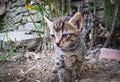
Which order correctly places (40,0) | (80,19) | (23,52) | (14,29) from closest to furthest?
(80,19), (40,0), (23,52), (14,29)

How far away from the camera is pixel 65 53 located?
317 centimetres

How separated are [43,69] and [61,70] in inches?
19.8

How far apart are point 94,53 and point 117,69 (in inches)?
22.7

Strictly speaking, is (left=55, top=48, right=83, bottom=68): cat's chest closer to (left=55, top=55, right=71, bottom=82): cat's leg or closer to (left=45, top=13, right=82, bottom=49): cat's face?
(left=55, top=55, right=71, bottom=82): cat's leg

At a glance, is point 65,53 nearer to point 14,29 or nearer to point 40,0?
point 40,0

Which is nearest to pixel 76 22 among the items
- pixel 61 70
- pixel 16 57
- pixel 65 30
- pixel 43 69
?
pixel 65 30

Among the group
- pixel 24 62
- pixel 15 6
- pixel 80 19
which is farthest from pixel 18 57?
pixel 15 6

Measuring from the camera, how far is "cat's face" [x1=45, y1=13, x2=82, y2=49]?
2939 millimetres

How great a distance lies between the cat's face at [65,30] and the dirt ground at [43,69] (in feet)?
1.77

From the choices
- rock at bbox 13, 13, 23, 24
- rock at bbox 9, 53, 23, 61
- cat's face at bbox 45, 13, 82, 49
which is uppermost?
cat's face at bbox 45, 13, 82, 49

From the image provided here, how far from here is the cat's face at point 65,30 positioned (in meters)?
2.94

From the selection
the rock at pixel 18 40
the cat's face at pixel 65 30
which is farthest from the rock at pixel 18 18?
the cat's face at pixel 65 30

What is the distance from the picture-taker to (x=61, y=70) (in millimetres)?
3273

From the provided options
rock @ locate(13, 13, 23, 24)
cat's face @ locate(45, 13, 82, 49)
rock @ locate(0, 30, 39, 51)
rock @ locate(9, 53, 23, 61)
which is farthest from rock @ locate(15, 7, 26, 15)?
cat's face @ locate(45, 13, 82, 49)
